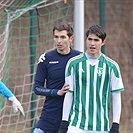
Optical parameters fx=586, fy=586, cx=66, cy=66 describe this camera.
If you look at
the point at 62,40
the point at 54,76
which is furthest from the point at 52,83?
the point at 62,40

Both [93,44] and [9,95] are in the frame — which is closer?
[93,44]

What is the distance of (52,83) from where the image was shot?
5789mm

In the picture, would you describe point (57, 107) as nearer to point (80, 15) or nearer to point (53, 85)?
point (53, 85)

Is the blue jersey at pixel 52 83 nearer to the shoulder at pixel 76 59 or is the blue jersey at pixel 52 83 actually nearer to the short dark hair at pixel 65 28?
the short dark hair at pixel 65 28

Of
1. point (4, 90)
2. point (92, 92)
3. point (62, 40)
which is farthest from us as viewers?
point (62, 40)

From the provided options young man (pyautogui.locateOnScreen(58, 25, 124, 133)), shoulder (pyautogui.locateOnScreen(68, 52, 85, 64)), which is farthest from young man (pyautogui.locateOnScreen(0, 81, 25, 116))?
shoulder (pyautogui.locateOnScreen(68, 52, 85, 64))

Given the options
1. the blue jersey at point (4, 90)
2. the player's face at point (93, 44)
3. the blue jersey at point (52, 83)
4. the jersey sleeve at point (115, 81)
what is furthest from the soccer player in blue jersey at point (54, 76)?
the jersey sleeve at point (115, 81)

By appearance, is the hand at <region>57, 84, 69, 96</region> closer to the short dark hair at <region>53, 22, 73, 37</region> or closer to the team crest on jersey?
the team crest on jersey

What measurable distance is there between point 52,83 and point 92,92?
27.1 inches

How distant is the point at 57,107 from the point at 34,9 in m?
2.75

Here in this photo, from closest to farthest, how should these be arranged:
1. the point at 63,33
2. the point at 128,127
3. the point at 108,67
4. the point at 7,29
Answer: the point at 108,67, the point at 63,33, the point at 7,29, the point at 128,127

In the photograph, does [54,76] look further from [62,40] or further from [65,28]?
[65,28]

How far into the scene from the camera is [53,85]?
5.78 m

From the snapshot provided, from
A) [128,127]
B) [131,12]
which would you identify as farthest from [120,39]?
[128,127]
